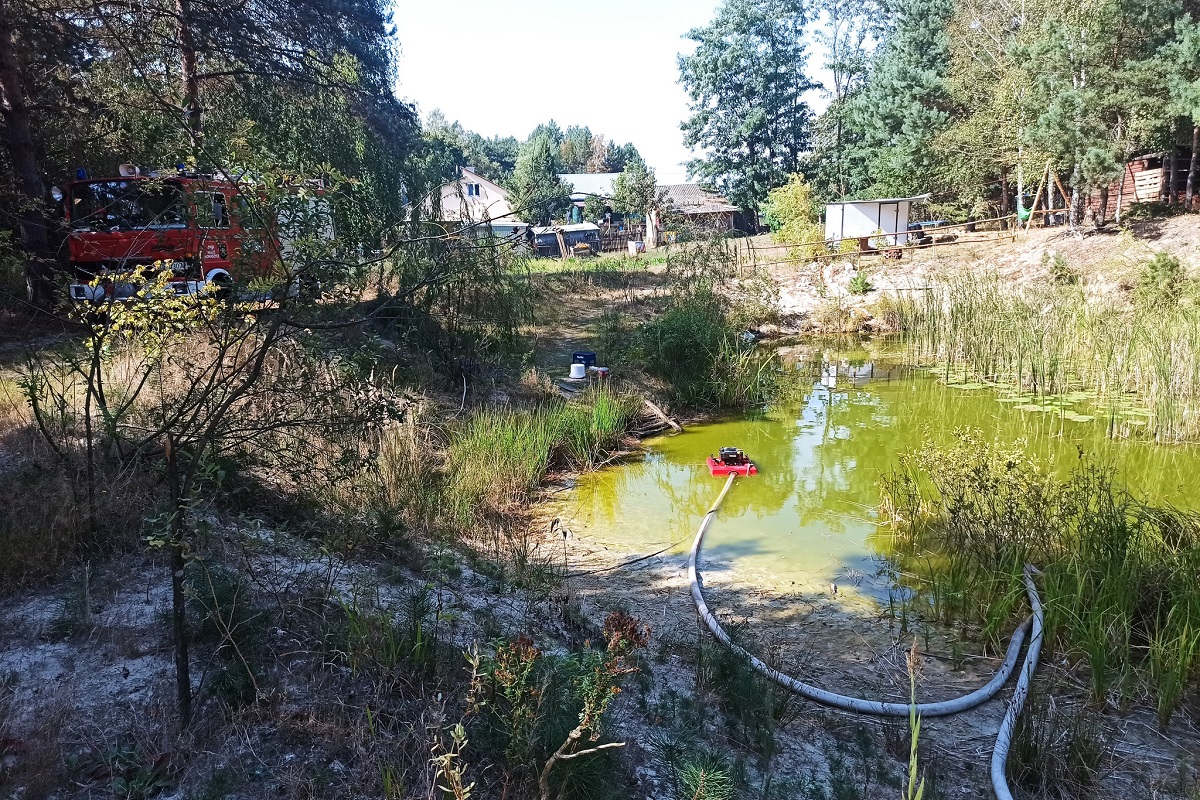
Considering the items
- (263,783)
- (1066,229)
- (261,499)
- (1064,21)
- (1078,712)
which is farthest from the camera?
(1066,229)

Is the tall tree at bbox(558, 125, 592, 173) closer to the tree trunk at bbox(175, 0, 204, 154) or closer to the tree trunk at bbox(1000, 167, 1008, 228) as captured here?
the tree trunk at bbox(1000, 167, 1008, 228)

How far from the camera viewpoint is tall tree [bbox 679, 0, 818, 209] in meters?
40.7

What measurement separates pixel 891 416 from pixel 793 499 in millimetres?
3966

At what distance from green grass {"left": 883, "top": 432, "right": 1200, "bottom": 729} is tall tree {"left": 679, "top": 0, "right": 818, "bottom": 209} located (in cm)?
3647

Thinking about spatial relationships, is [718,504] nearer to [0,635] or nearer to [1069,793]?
[1069,793]

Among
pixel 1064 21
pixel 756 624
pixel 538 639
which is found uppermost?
pixel 1064 21

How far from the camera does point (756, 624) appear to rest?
Answer: 5.03 metres

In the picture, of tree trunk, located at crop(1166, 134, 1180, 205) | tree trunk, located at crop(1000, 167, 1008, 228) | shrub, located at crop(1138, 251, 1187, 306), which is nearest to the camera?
shrub, located at crop(1138, 251, 1187, 306)

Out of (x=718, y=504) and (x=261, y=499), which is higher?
(x=261, y=499)

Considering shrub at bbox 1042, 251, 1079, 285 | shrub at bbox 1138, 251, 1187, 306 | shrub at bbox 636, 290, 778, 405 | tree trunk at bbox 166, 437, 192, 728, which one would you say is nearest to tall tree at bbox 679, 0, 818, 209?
shrub at bbox 1042, 251, 1079, 285

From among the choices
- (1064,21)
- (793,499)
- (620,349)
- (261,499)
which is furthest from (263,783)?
(1064,21)

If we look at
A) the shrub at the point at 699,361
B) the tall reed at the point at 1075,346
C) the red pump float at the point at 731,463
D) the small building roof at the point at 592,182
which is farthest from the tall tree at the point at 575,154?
the red pump float at the point at 731,463

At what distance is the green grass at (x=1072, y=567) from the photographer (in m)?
3.91

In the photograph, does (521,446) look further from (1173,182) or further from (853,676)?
(1173,182)
